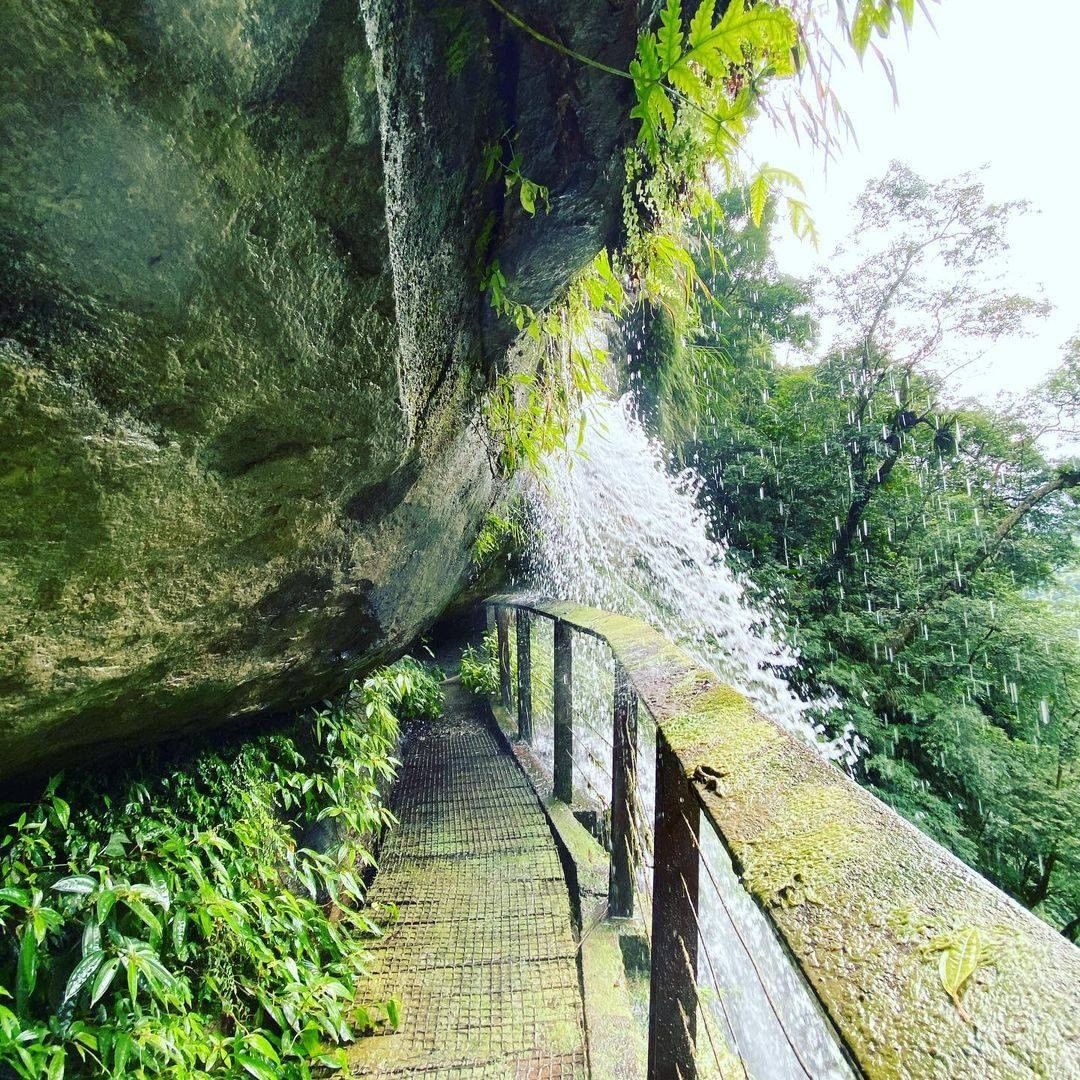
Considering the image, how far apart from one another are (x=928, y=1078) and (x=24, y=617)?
166cm

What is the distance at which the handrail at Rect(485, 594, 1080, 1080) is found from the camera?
41cm

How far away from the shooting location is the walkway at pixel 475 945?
1943mm

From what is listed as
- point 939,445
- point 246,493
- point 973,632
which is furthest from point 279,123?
point 939,445

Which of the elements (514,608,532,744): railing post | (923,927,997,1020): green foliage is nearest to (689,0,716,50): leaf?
(923,927,997,1020): green foliage

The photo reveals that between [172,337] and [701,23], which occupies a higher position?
[701,23]

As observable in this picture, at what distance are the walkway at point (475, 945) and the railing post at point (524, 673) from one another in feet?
2.41

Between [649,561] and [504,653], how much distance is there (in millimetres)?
3230

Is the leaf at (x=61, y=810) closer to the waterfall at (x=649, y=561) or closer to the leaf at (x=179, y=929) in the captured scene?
the leaf at (x=179, y=929)

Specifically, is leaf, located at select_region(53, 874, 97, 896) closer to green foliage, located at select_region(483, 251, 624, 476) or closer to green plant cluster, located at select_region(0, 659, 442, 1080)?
green plant cluster, located at select_region(0, 659, 442, 1080)

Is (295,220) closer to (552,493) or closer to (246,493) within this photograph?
(246,493)

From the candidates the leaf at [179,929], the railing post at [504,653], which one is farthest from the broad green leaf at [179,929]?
the railing post at [504,653]

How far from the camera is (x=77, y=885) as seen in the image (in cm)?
151

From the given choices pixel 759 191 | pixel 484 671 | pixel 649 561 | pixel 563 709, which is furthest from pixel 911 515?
pixel 759 191

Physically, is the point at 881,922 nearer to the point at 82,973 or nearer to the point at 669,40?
the point at 669,40
